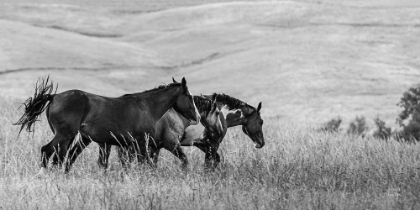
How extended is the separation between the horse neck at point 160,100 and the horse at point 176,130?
0.39 meters

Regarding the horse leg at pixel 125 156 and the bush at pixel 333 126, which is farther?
the bush at pixel 333 126

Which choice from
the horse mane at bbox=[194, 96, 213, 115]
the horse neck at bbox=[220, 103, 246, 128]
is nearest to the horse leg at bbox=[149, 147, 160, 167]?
the horse mane at bbox=[194, 96, 213, 115]

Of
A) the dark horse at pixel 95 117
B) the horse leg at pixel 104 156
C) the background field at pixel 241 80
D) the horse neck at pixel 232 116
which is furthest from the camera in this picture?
the horse neck at pixel 232 116

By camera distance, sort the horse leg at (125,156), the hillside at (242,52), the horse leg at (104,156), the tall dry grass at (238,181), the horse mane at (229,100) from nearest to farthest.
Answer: the tall dry grass at (238,181) < the horse leg at (125,156) < the horse leg at (104,156) < the horse mane at (229,100) < the hillside at (242,52)

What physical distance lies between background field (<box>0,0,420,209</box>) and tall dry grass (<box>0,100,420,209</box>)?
3cm

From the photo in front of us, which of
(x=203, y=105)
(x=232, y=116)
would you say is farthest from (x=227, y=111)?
(x=203, y=105)

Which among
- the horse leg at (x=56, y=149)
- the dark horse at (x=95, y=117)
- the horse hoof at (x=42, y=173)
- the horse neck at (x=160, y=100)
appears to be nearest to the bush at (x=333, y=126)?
the horse neck at (x=160, y=100)

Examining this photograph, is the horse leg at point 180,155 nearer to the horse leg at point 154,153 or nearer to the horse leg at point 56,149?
the horse leg at point 154,153

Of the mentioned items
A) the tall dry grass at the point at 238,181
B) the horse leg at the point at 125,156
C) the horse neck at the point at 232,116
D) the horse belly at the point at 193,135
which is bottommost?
the tall dry grass at the point at 238,181

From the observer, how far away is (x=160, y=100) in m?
10.9

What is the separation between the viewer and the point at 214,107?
11.9 meters

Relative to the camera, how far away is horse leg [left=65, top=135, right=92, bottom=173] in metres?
10.4

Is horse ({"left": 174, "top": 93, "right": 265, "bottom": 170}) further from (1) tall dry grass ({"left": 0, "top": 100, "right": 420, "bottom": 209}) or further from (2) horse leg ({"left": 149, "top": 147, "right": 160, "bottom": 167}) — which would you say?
(2) horse leg ({"left": 149, "top": 147, "right": 160, "bottom": 167})

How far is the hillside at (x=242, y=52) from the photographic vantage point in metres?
41.2
